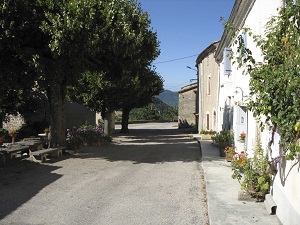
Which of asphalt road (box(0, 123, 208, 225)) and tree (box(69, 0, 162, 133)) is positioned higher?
tree (box(69, 0, 162, 133))

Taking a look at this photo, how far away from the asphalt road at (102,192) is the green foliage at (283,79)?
2372 mm

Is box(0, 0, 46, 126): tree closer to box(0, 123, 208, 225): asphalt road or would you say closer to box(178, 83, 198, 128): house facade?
→ box(0, 123, 208, 225): asphalt road

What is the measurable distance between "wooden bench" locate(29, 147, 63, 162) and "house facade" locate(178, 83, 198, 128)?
2692 cm

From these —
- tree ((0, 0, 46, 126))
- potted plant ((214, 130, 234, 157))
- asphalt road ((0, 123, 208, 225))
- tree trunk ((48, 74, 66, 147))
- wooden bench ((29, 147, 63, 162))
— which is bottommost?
asphalt road ((0, 123, 208, 225))

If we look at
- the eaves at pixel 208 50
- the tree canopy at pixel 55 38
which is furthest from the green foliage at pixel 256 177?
the eaves at pixel 208 50

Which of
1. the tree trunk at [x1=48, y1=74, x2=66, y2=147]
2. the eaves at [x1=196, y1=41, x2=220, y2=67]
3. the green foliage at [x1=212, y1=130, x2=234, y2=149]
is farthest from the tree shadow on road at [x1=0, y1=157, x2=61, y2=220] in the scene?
the eaves at [x1=196, y1=41, x2=220, y2=67]

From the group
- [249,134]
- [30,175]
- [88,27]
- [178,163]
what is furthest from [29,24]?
[249,134]

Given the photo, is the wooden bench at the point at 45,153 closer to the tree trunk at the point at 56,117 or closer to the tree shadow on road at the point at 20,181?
the tree shadow on road at the point at 20,181

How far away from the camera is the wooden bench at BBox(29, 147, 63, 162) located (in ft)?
38.3

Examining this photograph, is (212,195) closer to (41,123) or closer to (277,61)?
(277,61)

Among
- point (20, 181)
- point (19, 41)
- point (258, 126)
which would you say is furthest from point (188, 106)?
point (20, 181)

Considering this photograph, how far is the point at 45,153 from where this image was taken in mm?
12016

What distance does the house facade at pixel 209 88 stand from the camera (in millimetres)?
24297

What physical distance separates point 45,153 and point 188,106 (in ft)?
106
